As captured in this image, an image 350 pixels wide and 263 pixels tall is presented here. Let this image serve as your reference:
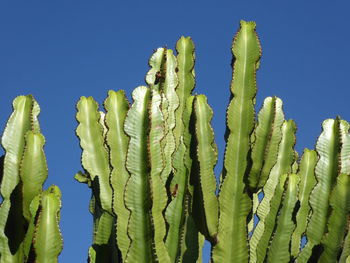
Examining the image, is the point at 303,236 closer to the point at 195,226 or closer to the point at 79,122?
the point at 195,226

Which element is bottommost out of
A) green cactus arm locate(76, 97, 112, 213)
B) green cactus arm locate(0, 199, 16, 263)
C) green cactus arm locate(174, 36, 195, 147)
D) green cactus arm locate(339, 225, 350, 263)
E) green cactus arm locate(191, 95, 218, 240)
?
green cactus arm locate(339, 225, 350, 263)

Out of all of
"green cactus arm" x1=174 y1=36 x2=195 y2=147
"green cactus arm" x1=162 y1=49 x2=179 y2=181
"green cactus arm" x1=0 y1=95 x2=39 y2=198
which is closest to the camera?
"green cactus arm" x1=0 y1=95 x2=39 y2=198

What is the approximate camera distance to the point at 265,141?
12.7ft

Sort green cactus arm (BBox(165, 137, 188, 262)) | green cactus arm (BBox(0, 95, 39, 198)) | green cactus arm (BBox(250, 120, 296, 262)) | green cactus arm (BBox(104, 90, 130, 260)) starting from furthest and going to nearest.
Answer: green cactus arm (BBox(250, 120, 296, 262))
green cactus arm (BBox(165, 137, 188, 262))
green cactus arm (BBox(0, 95, 39, 198))
green cactus arm (BBox(104, 90, 130, 260))

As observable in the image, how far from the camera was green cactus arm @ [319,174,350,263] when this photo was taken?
11.0ft

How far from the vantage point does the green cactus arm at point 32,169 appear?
351cm

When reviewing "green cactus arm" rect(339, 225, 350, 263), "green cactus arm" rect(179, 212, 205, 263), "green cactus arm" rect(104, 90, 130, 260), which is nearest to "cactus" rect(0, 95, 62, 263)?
"green cactus arm" rect(104, 90, 130, 260)

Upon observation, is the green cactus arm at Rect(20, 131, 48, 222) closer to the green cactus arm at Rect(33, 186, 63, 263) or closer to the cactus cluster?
the cactus cluster

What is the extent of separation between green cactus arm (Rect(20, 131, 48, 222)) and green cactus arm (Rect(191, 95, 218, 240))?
744 millimetres

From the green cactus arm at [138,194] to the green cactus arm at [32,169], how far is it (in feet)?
1.41

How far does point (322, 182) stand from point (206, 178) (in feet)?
1.86

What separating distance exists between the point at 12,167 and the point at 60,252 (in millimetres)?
567

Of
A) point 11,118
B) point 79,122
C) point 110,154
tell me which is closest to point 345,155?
point 110,154

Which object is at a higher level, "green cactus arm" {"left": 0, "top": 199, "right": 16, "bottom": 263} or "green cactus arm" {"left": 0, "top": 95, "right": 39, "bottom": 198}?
"green cactus arm" {"left": 0, "top": 95, "right": 39, "bottom": 198}
